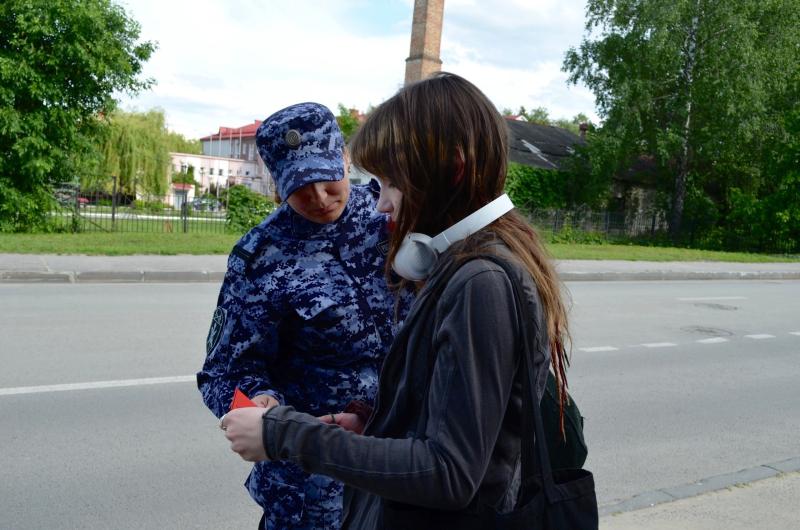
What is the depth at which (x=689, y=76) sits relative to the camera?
29984 mm

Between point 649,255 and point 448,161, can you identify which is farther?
point 649,255

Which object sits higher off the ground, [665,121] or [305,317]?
[665,121]

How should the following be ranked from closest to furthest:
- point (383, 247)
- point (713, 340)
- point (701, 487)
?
point (383, 247) → point (701, 487) → point (713, 340)

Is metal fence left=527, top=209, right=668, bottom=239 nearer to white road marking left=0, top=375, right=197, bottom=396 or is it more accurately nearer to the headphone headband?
white road marking left=0, top=375, right=197, bottom=396

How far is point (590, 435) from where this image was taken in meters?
5.35

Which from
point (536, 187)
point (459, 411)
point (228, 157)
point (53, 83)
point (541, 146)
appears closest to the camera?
point (459, 411)

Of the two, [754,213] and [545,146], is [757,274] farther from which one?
[545,146]

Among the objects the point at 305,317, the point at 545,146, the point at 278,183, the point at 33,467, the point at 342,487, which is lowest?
the point at 33,467

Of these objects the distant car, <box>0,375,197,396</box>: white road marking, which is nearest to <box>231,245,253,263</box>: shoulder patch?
<box>0,375,197,396</box>: white road marking

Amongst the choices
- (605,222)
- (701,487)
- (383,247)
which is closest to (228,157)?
(605,222)

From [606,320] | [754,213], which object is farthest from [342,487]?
[754,213]

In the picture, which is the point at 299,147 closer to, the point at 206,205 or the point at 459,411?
the point at 459,411

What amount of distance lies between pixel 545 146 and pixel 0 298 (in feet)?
102

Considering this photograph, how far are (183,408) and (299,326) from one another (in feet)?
12.9
